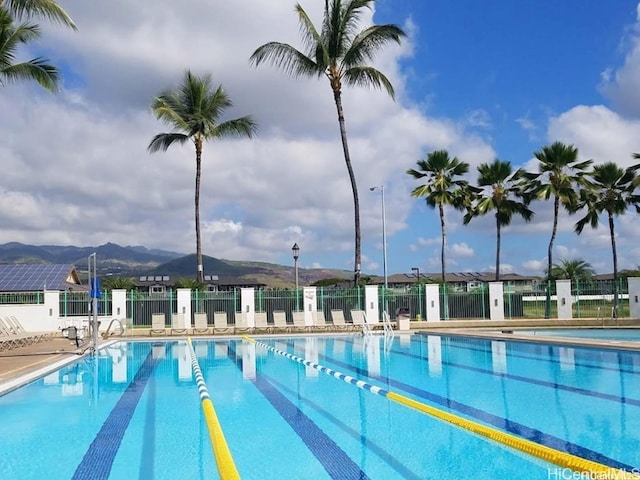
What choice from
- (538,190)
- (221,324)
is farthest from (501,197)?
(221,324)

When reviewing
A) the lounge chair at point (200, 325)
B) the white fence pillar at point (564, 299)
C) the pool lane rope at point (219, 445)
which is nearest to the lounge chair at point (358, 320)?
the lounge chair at point (200, 325)

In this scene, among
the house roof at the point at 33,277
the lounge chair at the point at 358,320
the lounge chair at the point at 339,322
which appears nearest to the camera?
the lounge chair at the point at 358,320

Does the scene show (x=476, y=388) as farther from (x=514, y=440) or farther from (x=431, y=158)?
(x=431, y=158)

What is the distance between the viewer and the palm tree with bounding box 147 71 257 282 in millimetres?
30655

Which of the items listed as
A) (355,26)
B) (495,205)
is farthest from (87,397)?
(495,205)

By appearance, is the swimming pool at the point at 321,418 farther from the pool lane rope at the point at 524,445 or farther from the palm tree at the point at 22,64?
the palm tree at the point at 22,64

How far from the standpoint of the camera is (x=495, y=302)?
96.3 ft

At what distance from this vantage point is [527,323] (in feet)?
90.6

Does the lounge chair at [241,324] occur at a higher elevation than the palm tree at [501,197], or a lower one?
lower

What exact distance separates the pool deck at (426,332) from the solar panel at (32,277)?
1350 centimetres

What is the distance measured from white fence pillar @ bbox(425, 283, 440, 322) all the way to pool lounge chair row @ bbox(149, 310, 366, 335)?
4.13 meters

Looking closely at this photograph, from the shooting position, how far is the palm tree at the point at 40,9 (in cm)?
1483

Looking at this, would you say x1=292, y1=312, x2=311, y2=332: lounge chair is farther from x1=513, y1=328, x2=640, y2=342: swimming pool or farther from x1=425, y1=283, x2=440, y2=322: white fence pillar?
x1=513, y1=328, x2=640, y2=342: swimming pool

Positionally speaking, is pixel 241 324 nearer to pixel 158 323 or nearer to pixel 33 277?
pixel 158 323
